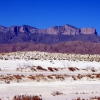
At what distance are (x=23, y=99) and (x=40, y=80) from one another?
42.6ft

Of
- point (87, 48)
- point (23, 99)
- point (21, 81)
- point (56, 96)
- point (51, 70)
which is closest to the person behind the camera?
point (23, 99)

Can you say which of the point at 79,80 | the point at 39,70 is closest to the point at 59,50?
the point at 39,70

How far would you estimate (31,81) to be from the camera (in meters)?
28.4

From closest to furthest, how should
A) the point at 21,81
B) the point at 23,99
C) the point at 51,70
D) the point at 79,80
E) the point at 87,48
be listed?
1. the point at 23,99
2. the point at 21,81
3. the point at 79,80
4. the point at 51,70
5. the point at 87,48

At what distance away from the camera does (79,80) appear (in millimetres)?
30000

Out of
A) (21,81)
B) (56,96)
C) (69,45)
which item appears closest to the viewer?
(56,96)

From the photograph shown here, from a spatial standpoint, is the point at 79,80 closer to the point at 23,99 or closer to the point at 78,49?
the point at 23,99

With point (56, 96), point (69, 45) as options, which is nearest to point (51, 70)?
point (56, 96)

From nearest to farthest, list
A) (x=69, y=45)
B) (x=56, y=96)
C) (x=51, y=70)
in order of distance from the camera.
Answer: (x=56, y=96), (x=51, y=70), (x=69, y=45)

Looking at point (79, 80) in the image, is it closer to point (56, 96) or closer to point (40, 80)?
point (40, 80)

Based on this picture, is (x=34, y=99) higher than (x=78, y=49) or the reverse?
the reverse

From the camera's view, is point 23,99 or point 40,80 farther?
point 40,80

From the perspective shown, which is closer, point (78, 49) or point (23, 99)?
point (23, 99)

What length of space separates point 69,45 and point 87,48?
12800 millimetres
